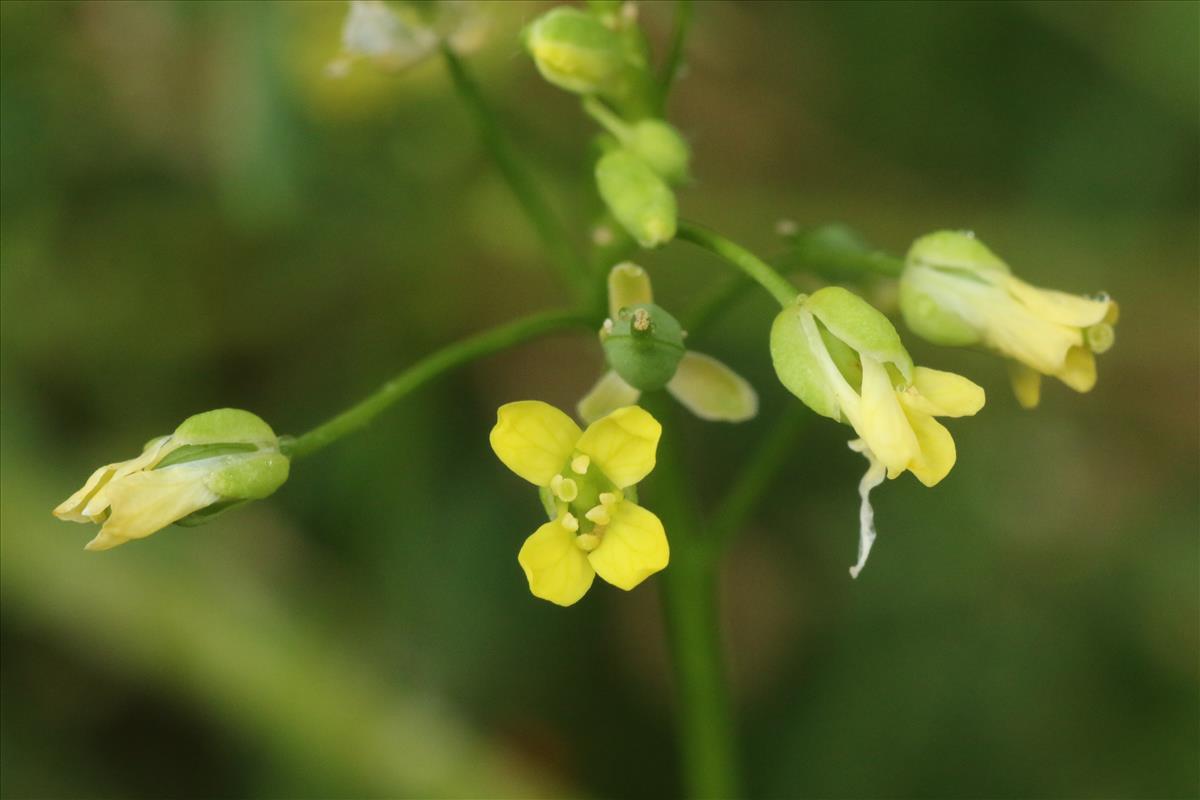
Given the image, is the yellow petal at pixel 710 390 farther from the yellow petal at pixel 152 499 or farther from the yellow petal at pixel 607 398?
the yellow petal at pixel 152 499

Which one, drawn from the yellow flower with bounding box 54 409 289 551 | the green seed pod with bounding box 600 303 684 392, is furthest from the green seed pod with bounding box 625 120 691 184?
the yellow flower with bounding box 54 409 289 551

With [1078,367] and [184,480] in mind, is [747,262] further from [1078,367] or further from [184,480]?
[184,480]

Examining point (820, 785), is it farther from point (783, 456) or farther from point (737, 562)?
point (783, 456)

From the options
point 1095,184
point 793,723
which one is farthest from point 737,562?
point 1095,184

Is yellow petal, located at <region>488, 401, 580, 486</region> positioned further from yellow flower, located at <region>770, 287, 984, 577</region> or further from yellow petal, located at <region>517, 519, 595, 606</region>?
yellow flower, located at <region>770, 287, 984, 577</region>

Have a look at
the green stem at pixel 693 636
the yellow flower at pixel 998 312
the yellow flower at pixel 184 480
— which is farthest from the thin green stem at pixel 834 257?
the yellow flower at pixel 184 480

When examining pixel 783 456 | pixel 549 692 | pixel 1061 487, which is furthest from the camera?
pixel 1061 487
